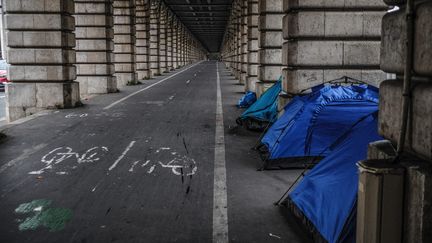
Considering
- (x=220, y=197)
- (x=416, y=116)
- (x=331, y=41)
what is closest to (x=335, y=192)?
(x=416, y=116)

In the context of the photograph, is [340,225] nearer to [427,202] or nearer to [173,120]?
[427,202]

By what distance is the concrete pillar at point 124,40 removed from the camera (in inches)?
1168

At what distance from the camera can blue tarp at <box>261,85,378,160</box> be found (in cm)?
761

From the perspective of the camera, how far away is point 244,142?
1008 centimetres

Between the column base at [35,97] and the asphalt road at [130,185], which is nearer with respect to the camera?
the asphalt road at [130,185]

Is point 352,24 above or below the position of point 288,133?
above

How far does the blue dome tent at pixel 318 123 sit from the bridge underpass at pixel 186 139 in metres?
0.44

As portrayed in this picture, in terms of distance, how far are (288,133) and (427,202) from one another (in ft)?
15.9

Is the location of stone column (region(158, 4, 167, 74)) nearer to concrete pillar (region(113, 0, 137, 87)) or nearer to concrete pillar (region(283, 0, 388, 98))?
concrete pillar (region(113, 0, 137, 87))

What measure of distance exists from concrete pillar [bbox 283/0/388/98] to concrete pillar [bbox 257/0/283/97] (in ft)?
22.1

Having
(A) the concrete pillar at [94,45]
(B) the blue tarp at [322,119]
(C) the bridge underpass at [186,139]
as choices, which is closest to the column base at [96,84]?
(A) the concrete pillar at [94,45]

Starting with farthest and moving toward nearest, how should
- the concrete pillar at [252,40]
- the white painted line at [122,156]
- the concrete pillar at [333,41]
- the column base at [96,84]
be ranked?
the column base at [96,84] < the concrete pillar at [252,40] < the concrete pillar at [333,41] < the white painted line at [122,156]

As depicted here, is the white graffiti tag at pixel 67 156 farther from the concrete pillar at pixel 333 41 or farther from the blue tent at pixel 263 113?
the concrete pillar at pixel 333 41

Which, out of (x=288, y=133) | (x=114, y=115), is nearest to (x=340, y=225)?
(x=288, y=133)
